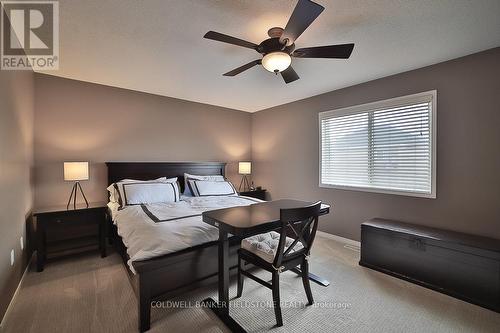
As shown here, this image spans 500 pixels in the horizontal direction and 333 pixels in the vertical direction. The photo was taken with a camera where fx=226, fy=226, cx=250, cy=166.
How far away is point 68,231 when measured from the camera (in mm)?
3135

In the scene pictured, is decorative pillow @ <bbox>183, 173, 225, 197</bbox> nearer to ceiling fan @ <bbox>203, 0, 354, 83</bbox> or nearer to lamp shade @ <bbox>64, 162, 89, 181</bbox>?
lamp shade @ <bbox>64, 162, 89, 181</bbox>

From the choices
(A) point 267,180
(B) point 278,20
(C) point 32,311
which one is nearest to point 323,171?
(A) point 267,180

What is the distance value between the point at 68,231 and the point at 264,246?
2.89m

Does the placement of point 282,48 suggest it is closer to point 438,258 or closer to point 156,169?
point 438,258

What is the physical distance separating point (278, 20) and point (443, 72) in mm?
2135

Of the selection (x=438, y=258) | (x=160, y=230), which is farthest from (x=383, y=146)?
(x=160, y=230)

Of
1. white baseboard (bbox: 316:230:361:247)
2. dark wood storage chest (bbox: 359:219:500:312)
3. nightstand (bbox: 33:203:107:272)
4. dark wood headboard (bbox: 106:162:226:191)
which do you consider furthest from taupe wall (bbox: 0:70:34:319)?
white baseboard (bbox: 316:230:361:247)

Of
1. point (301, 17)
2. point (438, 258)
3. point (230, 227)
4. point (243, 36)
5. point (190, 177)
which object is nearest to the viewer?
point (301, 17)

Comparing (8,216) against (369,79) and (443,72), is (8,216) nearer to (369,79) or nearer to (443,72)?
(369,79)

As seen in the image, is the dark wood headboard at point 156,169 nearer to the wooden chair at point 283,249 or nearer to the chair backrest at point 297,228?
the wooden chair at point 283,249

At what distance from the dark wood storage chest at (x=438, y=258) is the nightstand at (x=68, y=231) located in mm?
3385

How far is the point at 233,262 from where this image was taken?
227cm

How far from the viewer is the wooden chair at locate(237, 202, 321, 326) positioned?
1.70 meters

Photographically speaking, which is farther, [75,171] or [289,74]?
[75,171]
